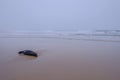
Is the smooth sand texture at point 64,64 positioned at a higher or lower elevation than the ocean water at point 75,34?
lower

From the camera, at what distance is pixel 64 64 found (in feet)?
4.97

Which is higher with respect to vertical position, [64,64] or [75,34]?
[75,34]

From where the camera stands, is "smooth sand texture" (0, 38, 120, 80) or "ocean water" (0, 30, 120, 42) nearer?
"smooth sand texture" (0, 38, 120, 80)

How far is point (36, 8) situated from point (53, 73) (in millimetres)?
1904

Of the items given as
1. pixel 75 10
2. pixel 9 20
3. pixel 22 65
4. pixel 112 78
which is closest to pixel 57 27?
pixel 75 10

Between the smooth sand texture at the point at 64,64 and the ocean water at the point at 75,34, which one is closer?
the smooth sand texture at the point at 64,64

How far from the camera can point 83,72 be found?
134 centimetres

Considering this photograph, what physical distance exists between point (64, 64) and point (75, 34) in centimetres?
132

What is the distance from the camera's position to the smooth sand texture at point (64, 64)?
1.27m

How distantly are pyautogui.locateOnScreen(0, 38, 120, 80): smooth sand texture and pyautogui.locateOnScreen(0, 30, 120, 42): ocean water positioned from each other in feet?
1.51

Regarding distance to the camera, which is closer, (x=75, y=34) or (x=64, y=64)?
(x=64, y=64)

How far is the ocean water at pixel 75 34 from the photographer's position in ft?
8.29

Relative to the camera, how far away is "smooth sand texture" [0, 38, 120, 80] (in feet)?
4.17

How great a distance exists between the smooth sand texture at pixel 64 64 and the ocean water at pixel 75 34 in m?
0.46
